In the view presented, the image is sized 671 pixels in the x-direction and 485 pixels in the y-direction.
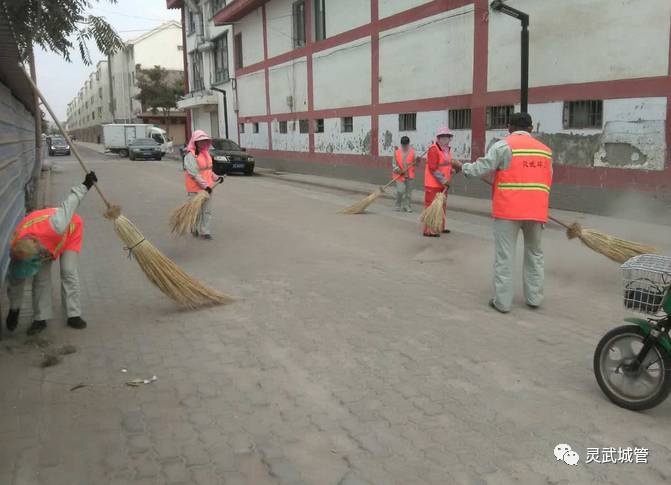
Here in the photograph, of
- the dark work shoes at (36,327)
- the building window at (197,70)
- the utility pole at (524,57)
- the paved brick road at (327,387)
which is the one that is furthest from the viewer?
the building window at (197,70)

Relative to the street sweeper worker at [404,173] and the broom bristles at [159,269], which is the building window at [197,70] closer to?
the street sweeper worker at [404,173]

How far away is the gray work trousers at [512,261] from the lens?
5.35 meters

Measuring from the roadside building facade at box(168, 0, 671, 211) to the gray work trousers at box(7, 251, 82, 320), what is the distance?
30.9 ft

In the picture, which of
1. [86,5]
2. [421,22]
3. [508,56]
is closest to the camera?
[86,5]

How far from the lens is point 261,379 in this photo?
405cm

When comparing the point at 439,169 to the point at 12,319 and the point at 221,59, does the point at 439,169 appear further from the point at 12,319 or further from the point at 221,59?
the point at 221,59

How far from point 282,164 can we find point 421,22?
10.8 metres

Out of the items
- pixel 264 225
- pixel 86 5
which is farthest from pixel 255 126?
pixel 86 5

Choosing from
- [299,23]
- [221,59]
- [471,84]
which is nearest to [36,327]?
[471,84]

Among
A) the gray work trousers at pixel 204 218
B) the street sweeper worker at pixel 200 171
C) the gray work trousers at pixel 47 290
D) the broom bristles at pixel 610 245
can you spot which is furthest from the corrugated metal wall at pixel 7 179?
the broom bristles at pixel 610 245

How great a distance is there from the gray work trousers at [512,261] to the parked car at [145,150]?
3331cm

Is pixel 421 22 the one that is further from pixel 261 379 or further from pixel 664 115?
pixel 261 379

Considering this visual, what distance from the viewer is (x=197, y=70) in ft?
121

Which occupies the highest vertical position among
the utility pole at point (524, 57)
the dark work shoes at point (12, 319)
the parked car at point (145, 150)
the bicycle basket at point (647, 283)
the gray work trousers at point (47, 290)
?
the utility pole at point (524, 57)
